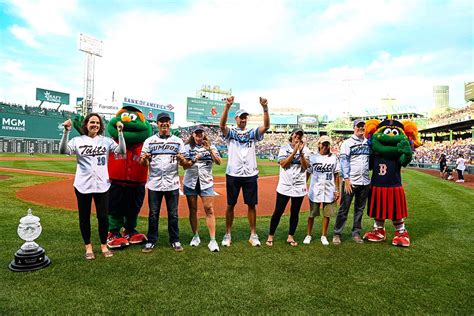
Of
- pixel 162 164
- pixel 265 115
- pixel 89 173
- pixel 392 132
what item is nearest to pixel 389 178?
pixel 392 132

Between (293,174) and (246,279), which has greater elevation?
(293,174)

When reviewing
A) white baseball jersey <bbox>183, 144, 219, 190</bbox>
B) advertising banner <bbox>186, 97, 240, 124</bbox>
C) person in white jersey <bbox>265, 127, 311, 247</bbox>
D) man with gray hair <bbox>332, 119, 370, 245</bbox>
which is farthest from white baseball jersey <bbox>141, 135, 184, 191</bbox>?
advertising banner <bbox>186, 97, 240, 124</bbox>

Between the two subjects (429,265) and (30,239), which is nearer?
(30,239)

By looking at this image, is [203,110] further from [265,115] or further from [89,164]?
[89,164]

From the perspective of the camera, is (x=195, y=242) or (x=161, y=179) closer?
(x=161, y=179)

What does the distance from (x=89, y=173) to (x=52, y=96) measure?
1960 inches

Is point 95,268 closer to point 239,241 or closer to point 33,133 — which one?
point 239,241

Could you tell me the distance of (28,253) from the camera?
3514 mm

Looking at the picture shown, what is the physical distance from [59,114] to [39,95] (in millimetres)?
4901

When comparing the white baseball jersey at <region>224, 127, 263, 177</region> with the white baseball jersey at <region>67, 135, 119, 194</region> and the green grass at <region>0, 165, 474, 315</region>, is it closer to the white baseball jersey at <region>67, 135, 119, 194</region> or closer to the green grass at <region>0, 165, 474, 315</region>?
the green grass at <region>0, 165, 474, 315</region>

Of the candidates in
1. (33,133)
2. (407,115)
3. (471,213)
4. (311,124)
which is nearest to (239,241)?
(471,213)

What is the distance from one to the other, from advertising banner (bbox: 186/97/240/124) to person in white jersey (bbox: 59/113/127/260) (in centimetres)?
5742

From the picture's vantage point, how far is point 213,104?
62.8 m

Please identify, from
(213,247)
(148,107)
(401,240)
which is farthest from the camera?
(148,107)
